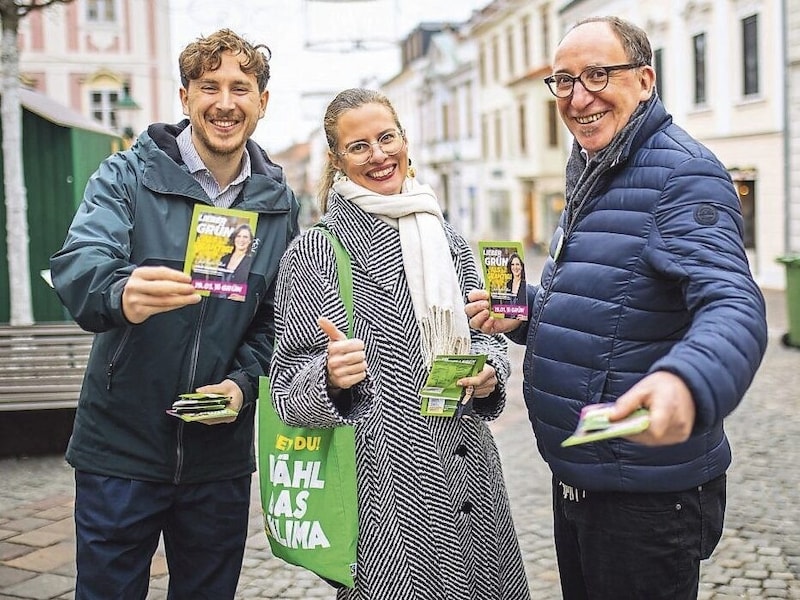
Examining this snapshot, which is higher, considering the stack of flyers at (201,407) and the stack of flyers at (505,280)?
the stack of flyers at (505,280)

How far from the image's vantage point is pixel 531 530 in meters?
5.49

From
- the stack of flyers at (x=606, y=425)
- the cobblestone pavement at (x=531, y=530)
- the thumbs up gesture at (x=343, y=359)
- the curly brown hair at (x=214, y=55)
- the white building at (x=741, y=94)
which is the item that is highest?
the white building at (x=741, y=94)

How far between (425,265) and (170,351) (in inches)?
31.4

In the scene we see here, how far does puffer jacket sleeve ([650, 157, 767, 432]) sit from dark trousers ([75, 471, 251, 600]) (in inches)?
61.3

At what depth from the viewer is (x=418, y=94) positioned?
62.9 metres

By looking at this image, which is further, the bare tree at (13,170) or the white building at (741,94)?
the white building at (741,94)

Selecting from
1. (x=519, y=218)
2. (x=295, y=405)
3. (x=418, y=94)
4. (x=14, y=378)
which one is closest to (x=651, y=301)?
(x=295, y=405)

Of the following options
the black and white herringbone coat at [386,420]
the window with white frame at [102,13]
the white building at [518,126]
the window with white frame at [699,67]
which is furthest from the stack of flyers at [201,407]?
the white building at [518,126]

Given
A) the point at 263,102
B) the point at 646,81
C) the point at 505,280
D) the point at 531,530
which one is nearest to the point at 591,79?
the point at 646,81

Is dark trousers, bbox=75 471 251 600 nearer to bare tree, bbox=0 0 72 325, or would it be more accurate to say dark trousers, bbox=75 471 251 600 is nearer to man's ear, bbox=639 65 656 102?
man's ear, bbox=639 65 656 102

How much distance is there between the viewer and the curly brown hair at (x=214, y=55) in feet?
9.31

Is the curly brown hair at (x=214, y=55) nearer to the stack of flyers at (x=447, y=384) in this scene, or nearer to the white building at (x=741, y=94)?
the stack of flyers at (x=447, y=384)

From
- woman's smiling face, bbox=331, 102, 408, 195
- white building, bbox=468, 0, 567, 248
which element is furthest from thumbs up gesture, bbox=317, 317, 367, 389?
white building, bbox=468, 0, 567, 248

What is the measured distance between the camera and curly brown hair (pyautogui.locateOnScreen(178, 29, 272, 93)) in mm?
2838
